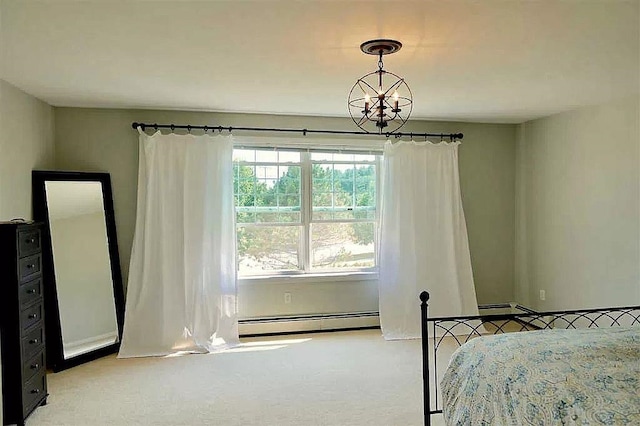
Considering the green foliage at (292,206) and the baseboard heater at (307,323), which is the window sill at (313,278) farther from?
the baseboard heater at (307,323)

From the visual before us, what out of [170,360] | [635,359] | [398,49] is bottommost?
[170,360]

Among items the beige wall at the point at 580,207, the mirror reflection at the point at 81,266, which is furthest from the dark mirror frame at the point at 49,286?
the beige wall at the point at 580,207

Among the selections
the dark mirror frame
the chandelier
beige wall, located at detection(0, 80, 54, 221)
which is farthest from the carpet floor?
the chandelier

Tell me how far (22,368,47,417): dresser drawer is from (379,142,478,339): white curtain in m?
3.11

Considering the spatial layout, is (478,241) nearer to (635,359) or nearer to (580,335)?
(580,335)

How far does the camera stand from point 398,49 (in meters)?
2.83

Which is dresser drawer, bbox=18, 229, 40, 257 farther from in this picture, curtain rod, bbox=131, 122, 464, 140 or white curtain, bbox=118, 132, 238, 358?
curtain rod, bbox=131, 122, 464, 140

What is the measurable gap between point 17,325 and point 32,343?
27 cm

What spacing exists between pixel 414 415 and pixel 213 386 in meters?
1.54

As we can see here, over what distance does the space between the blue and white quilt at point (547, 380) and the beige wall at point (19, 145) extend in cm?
335

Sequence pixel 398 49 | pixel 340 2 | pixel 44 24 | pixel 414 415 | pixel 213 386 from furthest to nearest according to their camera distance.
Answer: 1. pixel 213 386
2. pixel 414 415
3. pixel 398 49
4. pixel 44 24
5. pixel 340 2

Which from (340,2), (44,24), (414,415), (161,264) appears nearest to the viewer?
(340,2)

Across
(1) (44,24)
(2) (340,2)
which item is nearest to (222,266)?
(1) (44,24)

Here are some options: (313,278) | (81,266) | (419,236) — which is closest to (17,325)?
(81,266)
